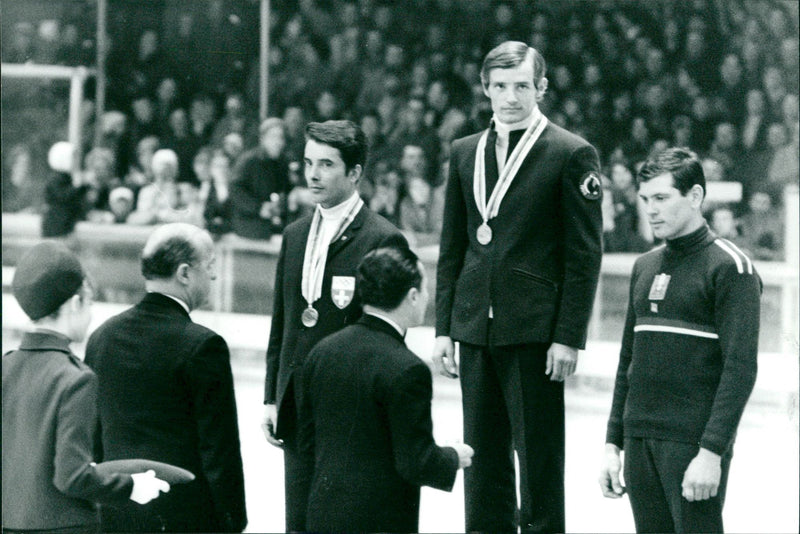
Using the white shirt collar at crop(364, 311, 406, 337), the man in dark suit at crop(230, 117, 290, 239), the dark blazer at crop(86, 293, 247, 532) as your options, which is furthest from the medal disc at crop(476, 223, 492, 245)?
the man in dark suit at crop(230, 117, 290, 239)

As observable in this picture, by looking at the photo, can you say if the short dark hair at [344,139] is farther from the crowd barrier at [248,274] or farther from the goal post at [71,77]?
the goal post at [71,77]

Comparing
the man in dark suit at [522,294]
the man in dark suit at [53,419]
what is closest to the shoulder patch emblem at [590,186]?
the man in dark suit at [522,294]

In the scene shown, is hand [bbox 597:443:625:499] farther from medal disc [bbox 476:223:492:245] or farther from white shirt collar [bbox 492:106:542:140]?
white shirt collar [bbox 492:106:542:140]

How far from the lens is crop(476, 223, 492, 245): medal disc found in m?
3.60

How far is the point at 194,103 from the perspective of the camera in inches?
405

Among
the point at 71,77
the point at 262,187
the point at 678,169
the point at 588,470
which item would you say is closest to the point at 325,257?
the point at 678,169

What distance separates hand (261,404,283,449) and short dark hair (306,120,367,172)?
707mm

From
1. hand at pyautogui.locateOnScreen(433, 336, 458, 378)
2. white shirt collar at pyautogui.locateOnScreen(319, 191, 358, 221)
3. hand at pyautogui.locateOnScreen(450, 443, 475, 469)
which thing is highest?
white shirt collar at pyautogui.locateOnScreen(319, 191, 358, 221)

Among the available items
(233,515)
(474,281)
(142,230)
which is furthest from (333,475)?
(142,230)

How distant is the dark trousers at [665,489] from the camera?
325 centimetres

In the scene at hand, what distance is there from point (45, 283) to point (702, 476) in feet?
5.21

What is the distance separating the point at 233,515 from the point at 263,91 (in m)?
7.26

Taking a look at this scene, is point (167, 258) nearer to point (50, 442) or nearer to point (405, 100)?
point (50, 442)

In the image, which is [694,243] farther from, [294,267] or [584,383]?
[584,383]
